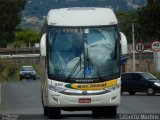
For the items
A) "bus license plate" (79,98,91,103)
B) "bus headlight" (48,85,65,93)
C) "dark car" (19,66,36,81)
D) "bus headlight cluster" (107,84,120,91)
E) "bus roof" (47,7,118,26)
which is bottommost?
"dark car" (19,66,36,81)

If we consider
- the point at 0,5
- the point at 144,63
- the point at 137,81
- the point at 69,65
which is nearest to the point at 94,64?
the point at 69,65

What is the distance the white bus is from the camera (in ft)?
75.8

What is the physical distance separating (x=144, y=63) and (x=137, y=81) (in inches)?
1962

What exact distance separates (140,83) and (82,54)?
22412 millimetres

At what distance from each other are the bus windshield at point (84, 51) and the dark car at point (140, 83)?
21.8m

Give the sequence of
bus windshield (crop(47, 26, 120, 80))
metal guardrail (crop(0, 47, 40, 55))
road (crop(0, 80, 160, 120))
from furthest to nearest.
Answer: metal guardrail (crop(0, 47, 40, 55)) → road (crop(0, 80, 160, 120)) → bus windshield (crop(47, 26, 120, 80))

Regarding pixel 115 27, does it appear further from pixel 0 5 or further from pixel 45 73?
pixel 0 5

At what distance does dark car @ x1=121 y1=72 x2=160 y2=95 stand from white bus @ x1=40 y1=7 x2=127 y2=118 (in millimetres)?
21668

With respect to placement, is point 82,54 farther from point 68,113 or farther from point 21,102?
point 21,102

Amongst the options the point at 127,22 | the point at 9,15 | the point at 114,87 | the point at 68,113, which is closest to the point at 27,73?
the point at 9,15

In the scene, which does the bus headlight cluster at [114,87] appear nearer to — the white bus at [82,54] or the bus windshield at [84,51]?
the white bus at [82,54]

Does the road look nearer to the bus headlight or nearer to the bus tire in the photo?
the bus tire

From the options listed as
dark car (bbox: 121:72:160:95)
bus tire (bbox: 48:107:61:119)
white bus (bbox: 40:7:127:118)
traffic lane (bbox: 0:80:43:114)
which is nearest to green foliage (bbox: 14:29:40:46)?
traffic lane (bbox: 0:80:43:114)

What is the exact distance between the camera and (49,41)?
23547 mm
